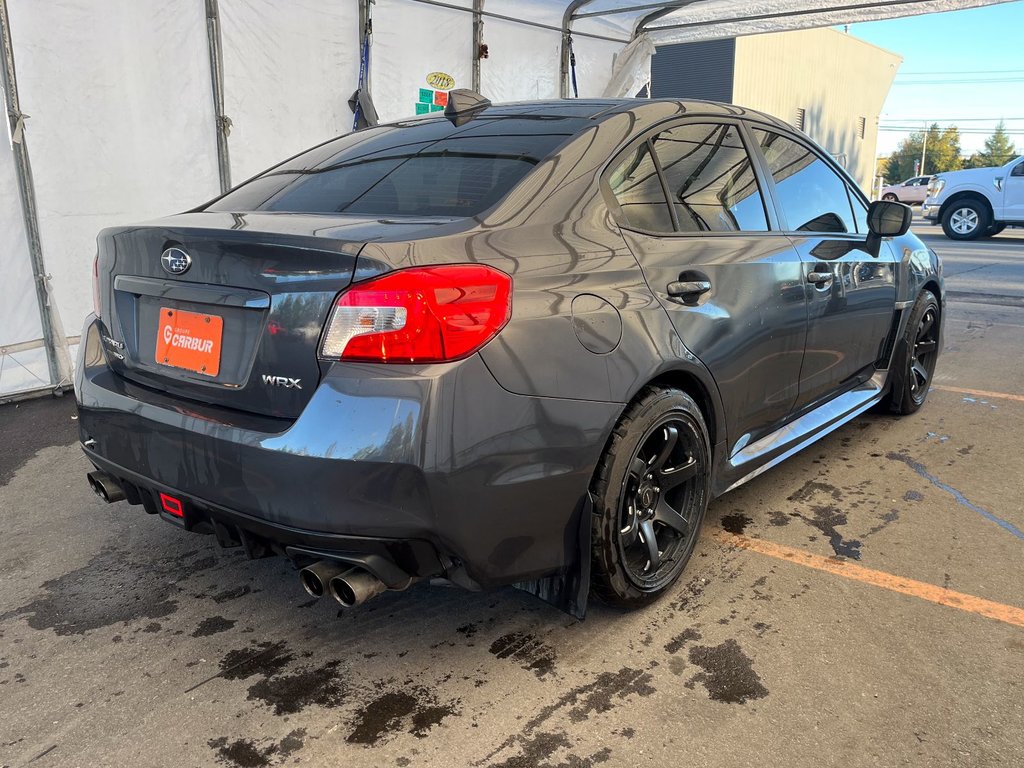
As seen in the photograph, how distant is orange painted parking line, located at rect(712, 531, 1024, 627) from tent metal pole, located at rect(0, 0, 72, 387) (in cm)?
442

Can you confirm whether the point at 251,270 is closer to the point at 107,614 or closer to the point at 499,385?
the point at 499,385

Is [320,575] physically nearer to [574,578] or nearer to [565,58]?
[574,578]

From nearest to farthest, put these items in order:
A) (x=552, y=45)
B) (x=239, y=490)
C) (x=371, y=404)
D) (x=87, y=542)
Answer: (x=371, y=404) < (x=239, y=490) < (x=87, y=542) < (x=552, y=45)

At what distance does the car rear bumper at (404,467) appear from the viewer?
1935 mm

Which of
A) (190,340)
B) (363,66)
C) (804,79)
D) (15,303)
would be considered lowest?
(15,303)

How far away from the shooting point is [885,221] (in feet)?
12.6

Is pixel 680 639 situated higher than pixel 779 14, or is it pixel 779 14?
pixel 779 14

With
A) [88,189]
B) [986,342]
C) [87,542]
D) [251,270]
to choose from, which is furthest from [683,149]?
[986,342]

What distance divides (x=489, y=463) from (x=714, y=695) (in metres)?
0.90

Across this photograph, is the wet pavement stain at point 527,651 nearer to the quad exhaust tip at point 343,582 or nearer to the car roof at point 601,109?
the quad exhaust tip at point 343,582

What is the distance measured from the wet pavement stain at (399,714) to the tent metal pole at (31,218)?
13.9 ft

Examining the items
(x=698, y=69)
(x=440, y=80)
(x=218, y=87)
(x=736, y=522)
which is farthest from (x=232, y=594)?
(x=698, y=69)

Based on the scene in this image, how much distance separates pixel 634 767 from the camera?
1966 mm

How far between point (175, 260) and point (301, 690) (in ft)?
4.05
